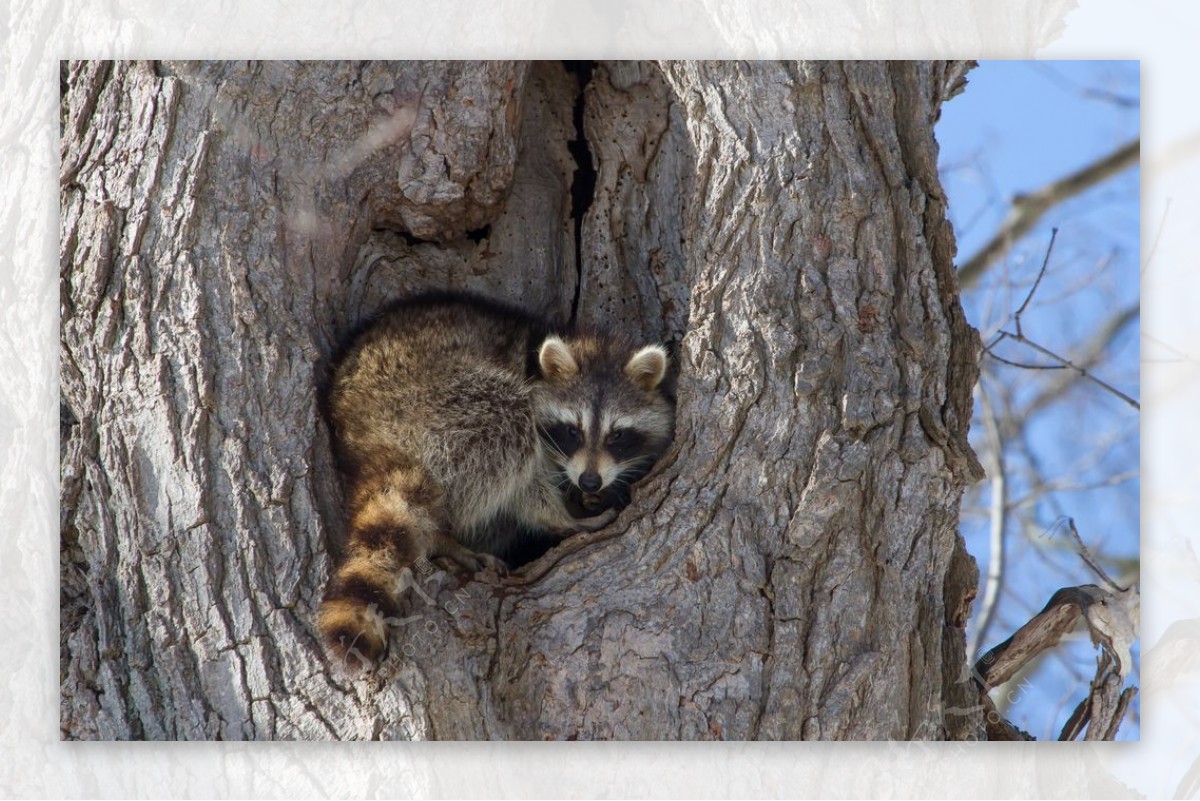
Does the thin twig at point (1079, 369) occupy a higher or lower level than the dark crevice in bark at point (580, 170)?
lower

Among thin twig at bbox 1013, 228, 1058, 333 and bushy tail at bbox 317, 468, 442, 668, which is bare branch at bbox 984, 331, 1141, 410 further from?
bushy tail at bbox 317, 468, 442, 668

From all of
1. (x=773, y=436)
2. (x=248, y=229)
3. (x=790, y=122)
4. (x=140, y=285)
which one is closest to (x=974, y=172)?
(x=790, y=122)

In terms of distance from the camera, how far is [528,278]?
3.98m

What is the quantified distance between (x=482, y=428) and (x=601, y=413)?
0.40 metres

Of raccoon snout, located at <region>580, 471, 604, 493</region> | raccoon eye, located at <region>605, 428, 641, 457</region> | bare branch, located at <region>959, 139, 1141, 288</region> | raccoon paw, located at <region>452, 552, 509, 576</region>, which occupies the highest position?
bare branch, located at <region>959, 139, 1141, 288</region>

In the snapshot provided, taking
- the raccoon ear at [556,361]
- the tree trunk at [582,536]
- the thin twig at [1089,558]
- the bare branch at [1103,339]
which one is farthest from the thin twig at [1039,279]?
the raccoon ear at [556,361]

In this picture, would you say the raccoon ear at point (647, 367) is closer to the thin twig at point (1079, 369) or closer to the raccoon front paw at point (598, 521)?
the raccoon front paw at point (598, 521)

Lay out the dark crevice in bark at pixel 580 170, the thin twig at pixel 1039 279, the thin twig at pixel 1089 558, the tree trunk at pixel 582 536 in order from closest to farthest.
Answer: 1. the tree trunk at pixel 582 536
2. the thin twig at pixel 1089 558
3. the thin twig at pixel 1039 279
4. the dark crevice in bark at pixel 580 170

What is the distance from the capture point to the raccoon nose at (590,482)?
3576 mm

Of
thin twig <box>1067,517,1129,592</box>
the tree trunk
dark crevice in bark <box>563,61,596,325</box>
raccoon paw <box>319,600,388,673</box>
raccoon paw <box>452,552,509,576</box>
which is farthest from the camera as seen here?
dark crevice in bark <box>563,61,596,325</box>

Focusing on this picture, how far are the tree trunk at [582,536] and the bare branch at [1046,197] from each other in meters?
0.33

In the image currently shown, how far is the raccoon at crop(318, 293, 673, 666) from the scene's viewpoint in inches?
133

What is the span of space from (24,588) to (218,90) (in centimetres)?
141

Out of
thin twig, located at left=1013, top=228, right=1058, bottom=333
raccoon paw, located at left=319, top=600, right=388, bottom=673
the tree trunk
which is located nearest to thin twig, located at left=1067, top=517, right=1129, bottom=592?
the tree trunk
